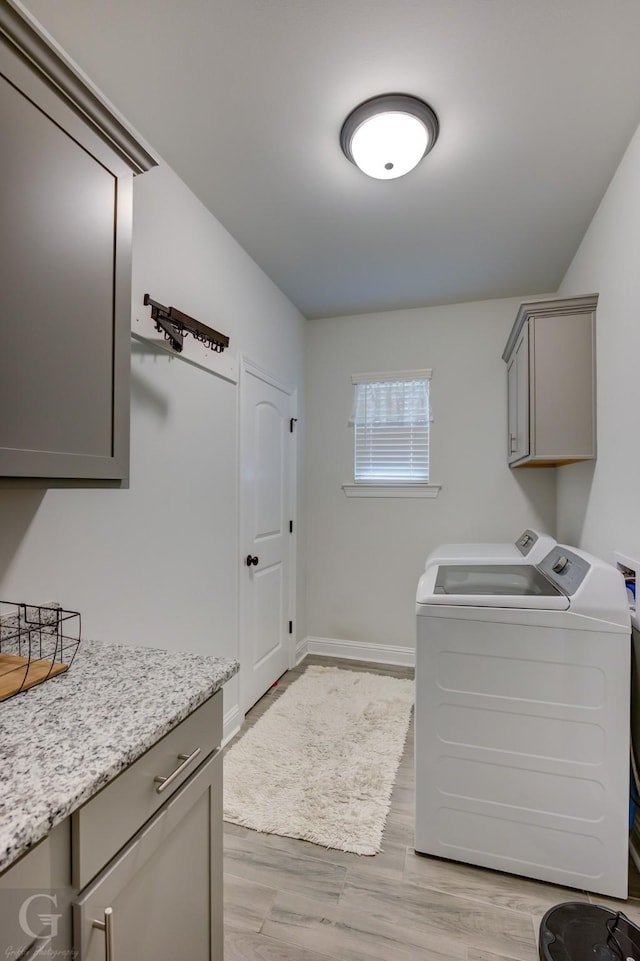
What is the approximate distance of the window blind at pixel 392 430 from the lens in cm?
354

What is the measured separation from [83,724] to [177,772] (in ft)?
0.69

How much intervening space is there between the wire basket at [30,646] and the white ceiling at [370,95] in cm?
172

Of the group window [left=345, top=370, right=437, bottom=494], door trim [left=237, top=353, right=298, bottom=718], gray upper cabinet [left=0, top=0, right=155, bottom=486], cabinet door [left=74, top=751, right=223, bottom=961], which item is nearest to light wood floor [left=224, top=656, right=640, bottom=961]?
cabinet door [left=74, top=751, right=223, bottom=961]

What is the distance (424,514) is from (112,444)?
2.71 m

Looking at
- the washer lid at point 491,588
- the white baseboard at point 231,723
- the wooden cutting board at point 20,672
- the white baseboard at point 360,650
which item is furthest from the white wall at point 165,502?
the white baseboard at point 360,650

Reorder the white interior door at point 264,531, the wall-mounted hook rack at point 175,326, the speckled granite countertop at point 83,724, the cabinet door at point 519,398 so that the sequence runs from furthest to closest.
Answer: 1. the white interior door at point 264,531
2. the cabinet door at point 519,398
3. the wall-mounted hook rack at point 175,326
4. the speckled granite countertop at point 83,724

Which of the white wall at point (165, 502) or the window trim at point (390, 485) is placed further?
the window trim at point (390, 485)

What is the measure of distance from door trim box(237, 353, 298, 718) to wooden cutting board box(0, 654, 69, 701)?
1477 mm

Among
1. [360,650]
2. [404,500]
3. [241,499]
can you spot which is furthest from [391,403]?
[360,650]

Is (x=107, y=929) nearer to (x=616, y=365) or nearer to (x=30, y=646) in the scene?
(x=30, y=646)

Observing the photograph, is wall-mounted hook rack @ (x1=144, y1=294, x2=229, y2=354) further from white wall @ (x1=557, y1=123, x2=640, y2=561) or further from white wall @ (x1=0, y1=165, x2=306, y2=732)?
white wall @ (x1=557, y1=123, x2=640, y2=561)

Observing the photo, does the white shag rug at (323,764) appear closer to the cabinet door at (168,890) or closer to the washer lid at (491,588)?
the cabinet door at (168,890)

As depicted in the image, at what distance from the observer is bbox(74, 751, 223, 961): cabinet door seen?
730mm

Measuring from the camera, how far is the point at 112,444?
1185mm
